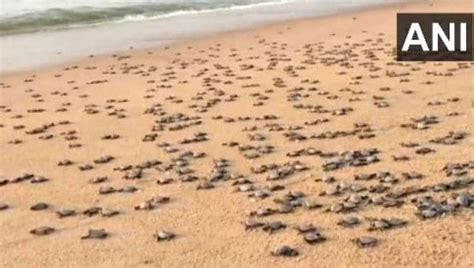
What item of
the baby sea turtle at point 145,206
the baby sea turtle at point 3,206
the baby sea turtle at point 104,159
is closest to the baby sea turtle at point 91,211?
the baby sea turtle at point 145,206

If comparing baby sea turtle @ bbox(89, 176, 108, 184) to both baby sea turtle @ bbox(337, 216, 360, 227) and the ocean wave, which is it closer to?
baby sea turtle @ bbox(337, 216, 360, 227)

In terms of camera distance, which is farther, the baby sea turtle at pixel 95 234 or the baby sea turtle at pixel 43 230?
the baby sea turtle at pixel 43 230

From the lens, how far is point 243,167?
958 cm

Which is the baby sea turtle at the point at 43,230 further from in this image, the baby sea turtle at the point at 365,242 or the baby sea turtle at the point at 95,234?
the baby sea turtle at the point at 365,242

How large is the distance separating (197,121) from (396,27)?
13.8m

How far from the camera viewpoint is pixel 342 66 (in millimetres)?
16422

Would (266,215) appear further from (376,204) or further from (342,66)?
(342,66)

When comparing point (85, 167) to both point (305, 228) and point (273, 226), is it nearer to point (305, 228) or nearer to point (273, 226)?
point (273, 226)

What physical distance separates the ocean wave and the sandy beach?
38.6ft

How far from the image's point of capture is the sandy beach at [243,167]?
23.7 feet

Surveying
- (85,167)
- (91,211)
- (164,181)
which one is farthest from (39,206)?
(85,167)

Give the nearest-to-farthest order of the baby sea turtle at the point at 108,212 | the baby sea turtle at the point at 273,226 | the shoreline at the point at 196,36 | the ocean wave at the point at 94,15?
the baby sea turtle at the point at 273,226, the baby sea turtle at the point at 108,212, the shoreline at the point at 196,36, the ocean wave at the point at 94,15

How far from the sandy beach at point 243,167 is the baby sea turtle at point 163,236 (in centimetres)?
1

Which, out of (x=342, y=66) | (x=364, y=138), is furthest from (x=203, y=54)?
(x=364, y=138)
